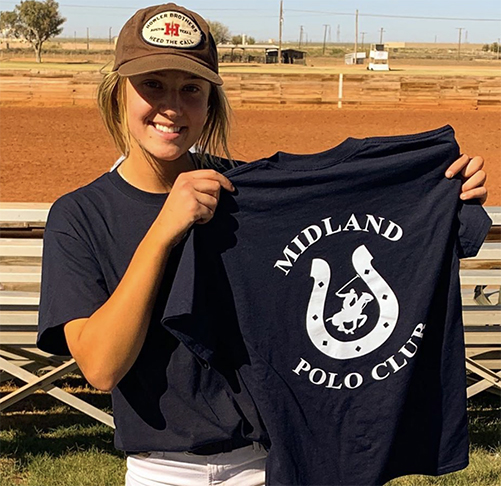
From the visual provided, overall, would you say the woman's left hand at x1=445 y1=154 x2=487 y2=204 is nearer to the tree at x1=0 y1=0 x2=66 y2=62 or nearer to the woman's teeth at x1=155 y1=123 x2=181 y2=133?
the woman's teeth at x1=155 y1=123 x2=181 y2=133

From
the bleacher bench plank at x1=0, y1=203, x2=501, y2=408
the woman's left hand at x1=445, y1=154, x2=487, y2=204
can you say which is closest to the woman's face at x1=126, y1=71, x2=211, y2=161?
the woman's left hand at x1=445, y1=154, x2=487, y2=204

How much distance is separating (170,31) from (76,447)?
3722mm

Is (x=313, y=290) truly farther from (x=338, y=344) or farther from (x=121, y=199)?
(x=121, y=199)

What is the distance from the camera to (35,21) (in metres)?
81.6

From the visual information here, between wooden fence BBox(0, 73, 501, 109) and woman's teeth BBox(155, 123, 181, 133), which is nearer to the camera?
woman's teeth BBox(155, 123, 181, 133)

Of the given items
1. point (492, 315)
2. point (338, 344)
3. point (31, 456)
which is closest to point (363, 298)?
point (338, 344)

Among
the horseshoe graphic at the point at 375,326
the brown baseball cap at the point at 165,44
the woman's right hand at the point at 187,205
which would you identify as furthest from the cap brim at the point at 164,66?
the horseshoe graphic at the point at 375,326

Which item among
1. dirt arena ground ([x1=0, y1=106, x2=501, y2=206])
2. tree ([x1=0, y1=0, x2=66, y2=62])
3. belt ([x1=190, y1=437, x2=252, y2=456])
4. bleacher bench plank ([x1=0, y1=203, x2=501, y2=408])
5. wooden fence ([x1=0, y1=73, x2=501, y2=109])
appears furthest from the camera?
tree ([x1=0, y1=0, x2=66, y2=62])

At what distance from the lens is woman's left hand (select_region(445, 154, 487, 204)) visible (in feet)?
7.92

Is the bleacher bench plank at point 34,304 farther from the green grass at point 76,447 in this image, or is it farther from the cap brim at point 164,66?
the cap brim at point 164,66

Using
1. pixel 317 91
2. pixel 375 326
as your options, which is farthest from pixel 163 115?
pixel 317 91

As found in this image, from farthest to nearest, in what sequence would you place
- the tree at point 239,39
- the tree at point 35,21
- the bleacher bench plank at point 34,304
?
the tree at point 239,39 < the tree at point 35,21 < the bleacher bench plank at point 34,304

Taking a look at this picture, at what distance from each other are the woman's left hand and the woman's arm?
0.81 metres

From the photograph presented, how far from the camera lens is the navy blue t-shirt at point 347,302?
226 centimetres
